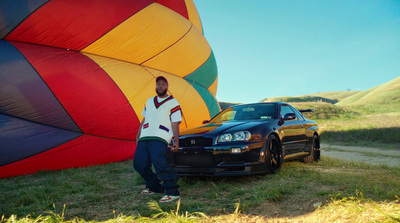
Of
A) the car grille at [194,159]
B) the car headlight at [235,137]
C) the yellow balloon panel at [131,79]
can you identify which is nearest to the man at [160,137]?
the car grille at [194,159]

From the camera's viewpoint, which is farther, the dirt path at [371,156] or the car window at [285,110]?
the dirt path at [371,156]

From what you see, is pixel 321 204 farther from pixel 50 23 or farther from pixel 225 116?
pixel 50 23

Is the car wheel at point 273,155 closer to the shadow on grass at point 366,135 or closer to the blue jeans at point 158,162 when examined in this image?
the blue jeans at point 158,162

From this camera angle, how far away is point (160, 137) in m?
4.34

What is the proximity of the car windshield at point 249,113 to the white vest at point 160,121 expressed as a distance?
7.33ft

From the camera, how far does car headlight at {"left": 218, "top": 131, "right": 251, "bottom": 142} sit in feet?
16.3

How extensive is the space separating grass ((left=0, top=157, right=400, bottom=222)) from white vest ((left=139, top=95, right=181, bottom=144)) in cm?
91

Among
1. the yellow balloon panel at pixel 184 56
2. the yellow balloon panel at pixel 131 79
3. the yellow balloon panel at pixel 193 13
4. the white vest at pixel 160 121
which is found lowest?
the white vest at pixel 160 121

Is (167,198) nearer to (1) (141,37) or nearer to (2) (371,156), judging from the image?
(1) (141,37)

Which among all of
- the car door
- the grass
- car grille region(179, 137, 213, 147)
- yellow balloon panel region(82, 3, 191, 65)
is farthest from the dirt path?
yellow balloon panel region(82, 3, 191, 65)

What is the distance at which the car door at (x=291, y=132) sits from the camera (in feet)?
19.9

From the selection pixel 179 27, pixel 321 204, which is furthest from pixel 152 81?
pixel 321 204

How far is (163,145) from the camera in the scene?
4367 millimetres

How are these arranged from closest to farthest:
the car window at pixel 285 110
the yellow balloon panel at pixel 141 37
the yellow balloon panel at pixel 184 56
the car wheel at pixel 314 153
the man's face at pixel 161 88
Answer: the man's face at pixel 161 88
the car window at pixel 285 110
the car wheel at pixel 314 153
the yellow balloon panel at pixel 141 37
the yellow balloon panel at pixel 184 56
